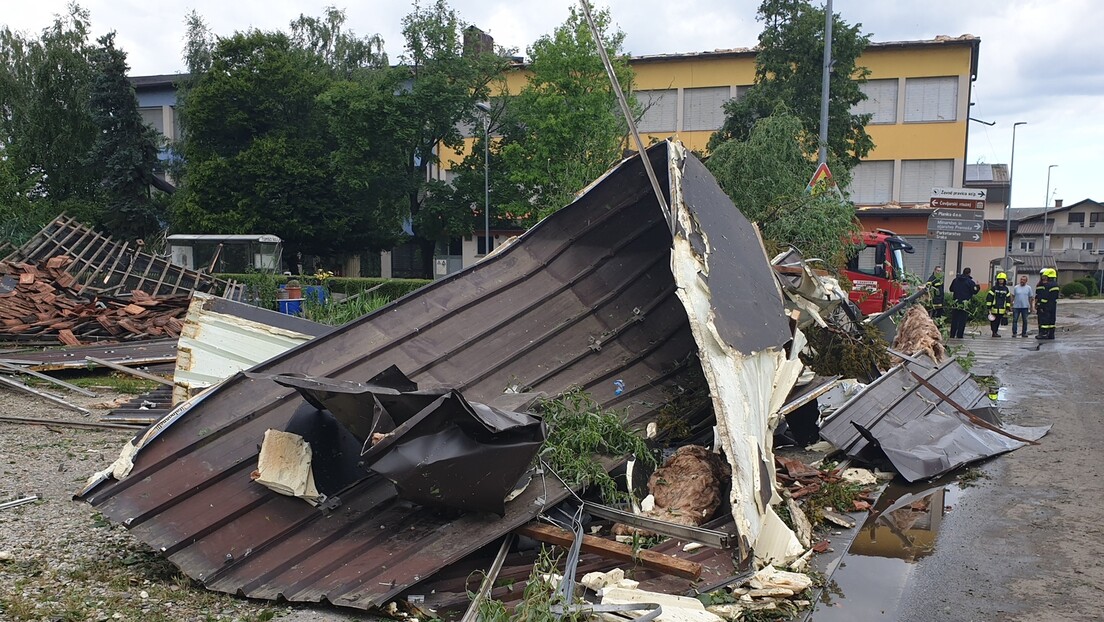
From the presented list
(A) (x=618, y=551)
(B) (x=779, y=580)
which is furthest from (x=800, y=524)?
(A) (x=618, y=551)

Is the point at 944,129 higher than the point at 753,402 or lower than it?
higher

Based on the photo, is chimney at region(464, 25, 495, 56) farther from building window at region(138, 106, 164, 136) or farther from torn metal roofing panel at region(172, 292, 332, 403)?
torn metal roofing panel at region(172, 292, 332, 403)

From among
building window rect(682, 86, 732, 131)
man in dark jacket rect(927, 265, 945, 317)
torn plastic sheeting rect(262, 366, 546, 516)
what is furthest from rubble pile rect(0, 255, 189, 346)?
building window rect(682, 86, 732, 131)

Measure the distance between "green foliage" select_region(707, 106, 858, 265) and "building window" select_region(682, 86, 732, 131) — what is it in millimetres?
20419

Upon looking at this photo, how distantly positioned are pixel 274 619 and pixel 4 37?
4000 cm

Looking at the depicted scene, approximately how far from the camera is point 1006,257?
1357 inches

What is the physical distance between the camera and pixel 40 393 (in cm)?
966

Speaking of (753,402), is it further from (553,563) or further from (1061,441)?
(1061,441)

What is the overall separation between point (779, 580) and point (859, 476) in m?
2.78

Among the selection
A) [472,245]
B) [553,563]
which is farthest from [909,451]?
[472,245]

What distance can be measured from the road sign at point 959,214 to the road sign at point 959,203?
0.08 meters

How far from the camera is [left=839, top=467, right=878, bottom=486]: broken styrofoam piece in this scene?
6695 mm

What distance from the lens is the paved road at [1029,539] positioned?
4.43 meters

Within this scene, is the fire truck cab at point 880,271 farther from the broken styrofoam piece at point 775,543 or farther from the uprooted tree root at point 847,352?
the broken styrofoam piece at point 775,543
